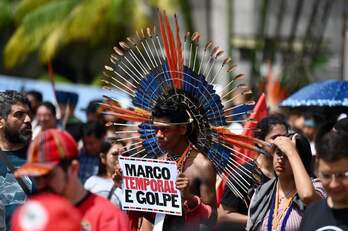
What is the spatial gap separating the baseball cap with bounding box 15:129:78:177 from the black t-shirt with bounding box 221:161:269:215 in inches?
87.6

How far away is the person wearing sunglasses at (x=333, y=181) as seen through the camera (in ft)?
19.5

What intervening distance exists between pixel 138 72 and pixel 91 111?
5406 millimetres

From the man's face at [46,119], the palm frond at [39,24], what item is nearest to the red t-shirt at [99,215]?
the man's face at [46,119]

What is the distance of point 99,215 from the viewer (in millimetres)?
5633

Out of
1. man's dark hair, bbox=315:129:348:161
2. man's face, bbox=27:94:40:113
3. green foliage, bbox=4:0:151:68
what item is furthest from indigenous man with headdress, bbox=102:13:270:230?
green foliage, bbox=4:0:151:68

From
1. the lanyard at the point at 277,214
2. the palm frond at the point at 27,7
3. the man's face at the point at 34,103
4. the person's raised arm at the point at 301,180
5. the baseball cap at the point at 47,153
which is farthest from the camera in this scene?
the palm frond at the point at 27,7

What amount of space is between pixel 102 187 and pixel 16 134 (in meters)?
1.28

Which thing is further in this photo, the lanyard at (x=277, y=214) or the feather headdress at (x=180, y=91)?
the feather headdress at (x=180, y=91)

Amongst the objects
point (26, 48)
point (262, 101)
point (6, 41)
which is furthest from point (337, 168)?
point (6, 41)

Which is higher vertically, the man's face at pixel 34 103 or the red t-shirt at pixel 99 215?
the man's face at pixel 34 103

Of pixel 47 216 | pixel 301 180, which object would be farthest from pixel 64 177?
pixel 301 180

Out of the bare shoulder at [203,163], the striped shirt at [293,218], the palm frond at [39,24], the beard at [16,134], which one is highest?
the palm frond at [39,24]

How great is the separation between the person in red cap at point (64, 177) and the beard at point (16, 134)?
2733 mm

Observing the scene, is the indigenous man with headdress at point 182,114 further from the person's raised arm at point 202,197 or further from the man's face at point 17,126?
the man's face at point 17,126
